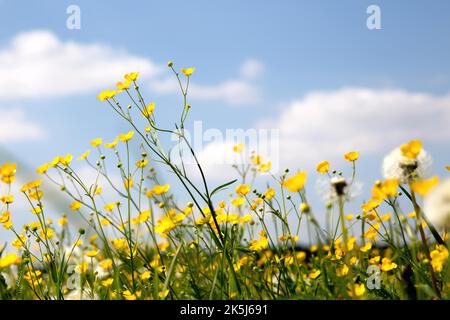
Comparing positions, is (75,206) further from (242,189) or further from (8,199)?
(242,189)

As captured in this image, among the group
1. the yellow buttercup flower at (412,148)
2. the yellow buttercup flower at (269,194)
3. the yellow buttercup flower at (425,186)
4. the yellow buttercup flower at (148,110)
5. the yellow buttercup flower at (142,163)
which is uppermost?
the yellow buttercup flower at (148,110)

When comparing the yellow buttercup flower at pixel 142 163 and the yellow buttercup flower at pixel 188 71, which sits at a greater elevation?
the yellow buttercup flower at pixel 188 71

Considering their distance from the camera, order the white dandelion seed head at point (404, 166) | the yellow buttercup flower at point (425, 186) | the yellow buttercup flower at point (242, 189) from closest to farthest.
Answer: the yellow buttercup flower at point (425, 186)
the white dandelion seed head at point (404, 166)
the yellow buttercup flower at point (242, 189)

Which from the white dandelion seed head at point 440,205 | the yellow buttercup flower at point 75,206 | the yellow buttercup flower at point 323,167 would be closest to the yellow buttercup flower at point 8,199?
the yellow buttercup flower at point 75,206

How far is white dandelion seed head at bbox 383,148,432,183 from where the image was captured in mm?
1809

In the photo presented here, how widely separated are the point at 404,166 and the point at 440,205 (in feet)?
1.91

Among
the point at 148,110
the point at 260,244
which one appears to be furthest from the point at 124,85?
the point at 260,244

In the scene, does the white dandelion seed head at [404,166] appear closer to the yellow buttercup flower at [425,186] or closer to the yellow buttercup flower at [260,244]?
the yellow buttercup flower at [260,244]

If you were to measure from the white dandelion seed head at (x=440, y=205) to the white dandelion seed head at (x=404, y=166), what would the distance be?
1.55 ft

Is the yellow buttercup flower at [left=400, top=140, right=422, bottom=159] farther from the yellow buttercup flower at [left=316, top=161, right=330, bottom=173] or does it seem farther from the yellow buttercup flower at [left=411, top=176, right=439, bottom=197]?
the yellow buttercup flower at [left=316, top=161, right=330, bottom=173]

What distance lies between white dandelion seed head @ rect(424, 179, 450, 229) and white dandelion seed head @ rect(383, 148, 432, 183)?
1.55 ft

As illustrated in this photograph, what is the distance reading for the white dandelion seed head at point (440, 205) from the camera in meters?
1.26
